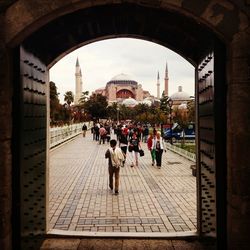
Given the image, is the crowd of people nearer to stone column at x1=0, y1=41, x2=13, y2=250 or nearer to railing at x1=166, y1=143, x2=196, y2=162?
railing at x1=166, y1=143, x2=196, y2=162

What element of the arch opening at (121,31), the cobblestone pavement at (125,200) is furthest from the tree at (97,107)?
the arch opening at (121,31)

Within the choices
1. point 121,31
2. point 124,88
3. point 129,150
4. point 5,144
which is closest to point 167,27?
point 121,31

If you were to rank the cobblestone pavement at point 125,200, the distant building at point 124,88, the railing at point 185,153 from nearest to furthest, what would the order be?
the cobblestone pavement at point 125,200, the railing at point 185,153, the distant building at point 124,88

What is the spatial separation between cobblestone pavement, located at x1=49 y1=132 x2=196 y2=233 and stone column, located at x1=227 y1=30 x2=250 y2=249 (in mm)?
2811

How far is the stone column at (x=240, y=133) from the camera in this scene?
12.0 ft

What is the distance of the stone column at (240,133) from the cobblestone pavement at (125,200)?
9.22ft

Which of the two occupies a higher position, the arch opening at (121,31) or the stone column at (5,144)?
the arch opening at (121,31)

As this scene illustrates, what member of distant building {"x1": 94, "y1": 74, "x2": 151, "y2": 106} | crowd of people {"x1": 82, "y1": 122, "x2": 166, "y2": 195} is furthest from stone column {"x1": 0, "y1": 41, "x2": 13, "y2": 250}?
distant building {"x1": 94, "y1": 74, "x2": 151, "y2": 106}

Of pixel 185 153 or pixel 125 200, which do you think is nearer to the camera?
pixel 125 200

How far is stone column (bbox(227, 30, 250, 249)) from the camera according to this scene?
365cm

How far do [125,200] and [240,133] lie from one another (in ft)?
18.7

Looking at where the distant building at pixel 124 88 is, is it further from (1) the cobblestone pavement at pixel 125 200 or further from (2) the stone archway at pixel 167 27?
(2) the stone archway at pixel 167 27

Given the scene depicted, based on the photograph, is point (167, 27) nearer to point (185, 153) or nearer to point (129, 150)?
point (129, 150)

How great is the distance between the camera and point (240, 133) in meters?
3.66
